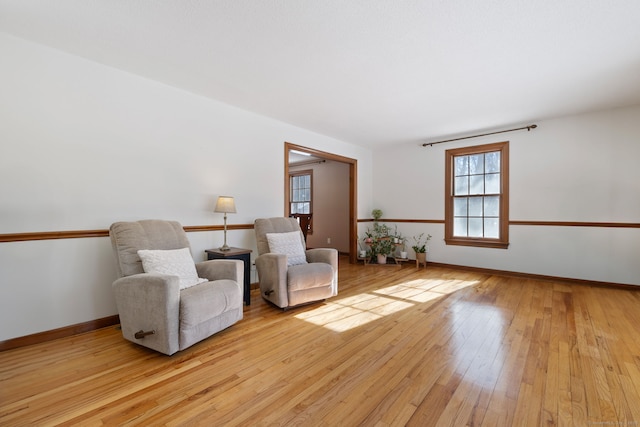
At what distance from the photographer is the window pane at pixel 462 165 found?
5.12 m

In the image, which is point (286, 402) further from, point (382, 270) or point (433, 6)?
point (382, 270)

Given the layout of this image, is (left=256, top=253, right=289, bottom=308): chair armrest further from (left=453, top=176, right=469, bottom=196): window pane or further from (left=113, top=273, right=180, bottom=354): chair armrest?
(left=453, top=176, right=469, bottom=196): window pane

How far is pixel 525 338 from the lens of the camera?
91.7 inches

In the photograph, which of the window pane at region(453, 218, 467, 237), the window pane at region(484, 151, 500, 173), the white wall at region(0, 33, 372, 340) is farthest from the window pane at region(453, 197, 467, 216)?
the white wall at region(0, 33, 372, 340)

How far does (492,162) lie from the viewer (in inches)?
191

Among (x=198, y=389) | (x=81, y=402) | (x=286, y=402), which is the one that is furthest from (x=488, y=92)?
(x=81, y=402)

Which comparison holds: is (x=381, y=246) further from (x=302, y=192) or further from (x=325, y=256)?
(x=302, y=192)

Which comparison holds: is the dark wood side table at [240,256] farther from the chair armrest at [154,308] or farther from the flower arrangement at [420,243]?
the flower arrangement at [420,243]

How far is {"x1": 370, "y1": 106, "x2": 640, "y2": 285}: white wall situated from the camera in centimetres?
378

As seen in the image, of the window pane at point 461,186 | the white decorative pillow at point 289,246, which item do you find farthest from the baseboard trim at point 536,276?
the white decorative pillow at point 289,246

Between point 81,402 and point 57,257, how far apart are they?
1.40m

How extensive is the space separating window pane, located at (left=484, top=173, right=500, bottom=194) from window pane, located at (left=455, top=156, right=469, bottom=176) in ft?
1.16

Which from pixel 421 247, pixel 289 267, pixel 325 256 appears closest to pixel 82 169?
pixel 289 267

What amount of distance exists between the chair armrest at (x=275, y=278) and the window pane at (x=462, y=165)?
3.80 meters
